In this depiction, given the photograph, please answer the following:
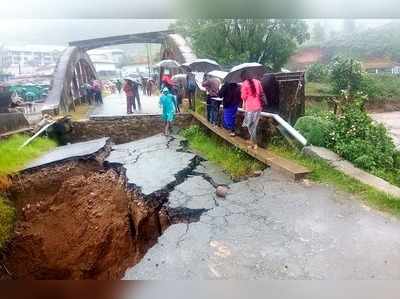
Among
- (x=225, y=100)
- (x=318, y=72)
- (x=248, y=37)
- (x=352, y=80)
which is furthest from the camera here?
(x=225, y=100)

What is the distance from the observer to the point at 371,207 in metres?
2.35

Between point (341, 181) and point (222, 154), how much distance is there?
98 cm

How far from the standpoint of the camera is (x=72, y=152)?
2893 millimetres

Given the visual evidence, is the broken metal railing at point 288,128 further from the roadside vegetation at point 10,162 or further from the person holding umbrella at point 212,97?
the roadside vegetation at point 10,162

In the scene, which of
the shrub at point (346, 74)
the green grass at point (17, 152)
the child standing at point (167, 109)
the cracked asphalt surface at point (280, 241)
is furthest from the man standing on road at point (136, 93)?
the shrub at point (346, 74)

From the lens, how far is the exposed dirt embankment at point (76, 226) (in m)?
2.56

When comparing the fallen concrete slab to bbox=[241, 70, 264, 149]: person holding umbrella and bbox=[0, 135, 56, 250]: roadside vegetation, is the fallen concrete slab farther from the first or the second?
bbox=[241, 70, 264, 149]: person holding umbrella

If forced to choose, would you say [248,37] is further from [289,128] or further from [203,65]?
[203,65]

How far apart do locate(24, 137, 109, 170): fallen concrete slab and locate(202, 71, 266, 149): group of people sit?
1.02 m

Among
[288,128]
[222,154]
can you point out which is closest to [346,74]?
[288,128]

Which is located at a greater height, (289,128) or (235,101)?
(235,101)

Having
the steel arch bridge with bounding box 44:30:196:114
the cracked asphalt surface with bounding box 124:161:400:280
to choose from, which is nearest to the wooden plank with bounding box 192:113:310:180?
the cracked asphalt surface with bounding box 124:161:400:280

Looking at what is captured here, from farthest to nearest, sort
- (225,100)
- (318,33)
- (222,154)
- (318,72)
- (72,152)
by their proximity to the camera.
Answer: (225,100), (222,154), (72,152), (318,72), (318,33)
